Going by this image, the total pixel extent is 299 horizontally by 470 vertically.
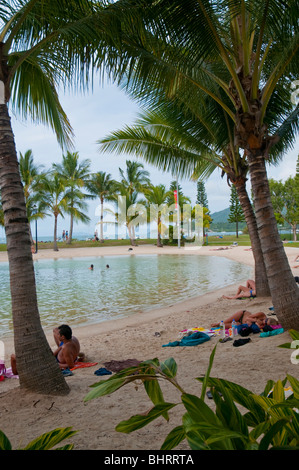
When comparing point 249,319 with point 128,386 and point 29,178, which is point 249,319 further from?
point 29,178

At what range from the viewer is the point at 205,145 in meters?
9.59

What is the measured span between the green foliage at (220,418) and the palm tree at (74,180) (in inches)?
1580

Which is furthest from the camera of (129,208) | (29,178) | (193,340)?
(129,208)

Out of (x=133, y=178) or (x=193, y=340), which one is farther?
(x=133, y=178)

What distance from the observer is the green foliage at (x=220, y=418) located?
2.47 ft

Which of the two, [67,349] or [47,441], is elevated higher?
[47,441]

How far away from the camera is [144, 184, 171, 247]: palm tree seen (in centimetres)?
4082

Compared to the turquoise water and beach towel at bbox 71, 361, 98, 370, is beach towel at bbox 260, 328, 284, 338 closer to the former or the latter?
beach towel at bbox 71, 361, 98, 370

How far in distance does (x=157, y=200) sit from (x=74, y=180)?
1056 centimetres

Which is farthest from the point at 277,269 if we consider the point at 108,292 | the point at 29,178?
the point at 29,178

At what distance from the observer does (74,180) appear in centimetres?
4300

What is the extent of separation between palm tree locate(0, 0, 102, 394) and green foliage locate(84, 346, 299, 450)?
2.89 metres

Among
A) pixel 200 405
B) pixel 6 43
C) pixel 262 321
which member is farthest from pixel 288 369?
pixel 6 43

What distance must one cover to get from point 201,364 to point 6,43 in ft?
14.6
